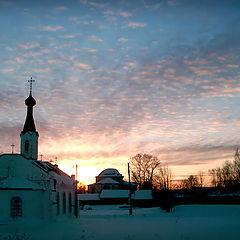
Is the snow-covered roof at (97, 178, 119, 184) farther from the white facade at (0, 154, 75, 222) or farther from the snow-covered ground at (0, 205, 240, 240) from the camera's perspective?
the white facade at (0, 154, 75, 222)

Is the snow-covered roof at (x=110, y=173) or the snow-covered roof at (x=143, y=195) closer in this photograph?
the snow-covered roof at (x=143, y=195)

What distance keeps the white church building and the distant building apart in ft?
181

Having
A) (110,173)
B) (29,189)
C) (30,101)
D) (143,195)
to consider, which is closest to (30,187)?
(29,189)

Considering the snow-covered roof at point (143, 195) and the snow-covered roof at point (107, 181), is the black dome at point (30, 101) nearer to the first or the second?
the snow-covered roof at point (143, 195)

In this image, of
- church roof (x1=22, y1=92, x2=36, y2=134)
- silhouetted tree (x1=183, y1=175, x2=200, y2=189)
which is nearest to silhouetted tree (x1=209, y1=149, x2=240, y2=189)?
silhouetted tree (x1=183, y1=175, x2=200, y2=189)

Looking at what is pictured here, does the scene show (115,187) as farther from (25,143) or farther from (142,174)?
(25,143)

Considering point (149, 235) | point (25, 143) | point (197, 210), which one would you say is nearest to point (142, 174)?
point (197, 210)

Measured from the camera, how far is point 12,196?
29.9 metres

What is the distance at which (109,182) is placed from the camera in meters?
96.3

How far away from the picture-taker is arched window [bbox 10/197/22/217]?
29.5 meters

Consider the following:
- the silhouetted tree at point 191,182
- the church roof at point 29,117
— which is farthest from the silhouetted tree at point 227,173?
the church roof at point 29,117

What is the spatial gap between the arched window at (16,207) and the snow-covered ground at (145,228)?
3.69ft

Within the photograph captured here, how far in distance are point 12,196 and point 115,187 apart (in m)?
69.4

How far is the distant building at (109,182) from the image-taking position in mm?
96188
